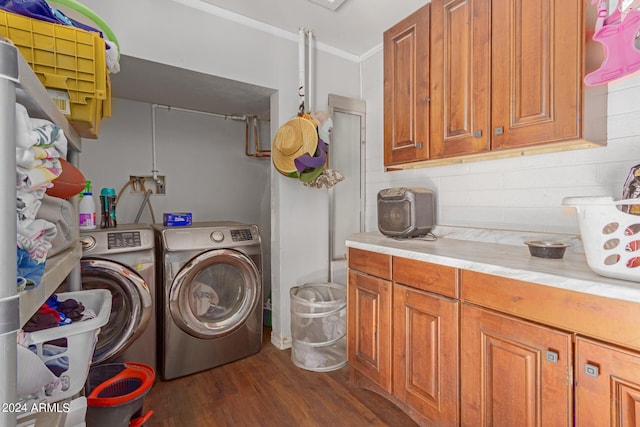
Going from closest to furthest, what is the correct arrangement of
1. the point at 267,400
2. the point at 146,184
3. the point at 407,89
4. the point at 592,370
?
the point at 592,370, the point at 267,400, the point at 407,89, the point at 146,184

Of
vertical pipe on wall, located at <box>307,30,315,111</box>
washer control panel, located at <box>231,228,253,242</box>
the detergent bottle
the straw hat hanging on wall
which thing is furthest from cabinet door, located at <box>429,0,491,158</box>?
the detergent bottle

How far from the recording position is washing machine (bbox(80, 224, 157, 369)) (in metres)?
1.82

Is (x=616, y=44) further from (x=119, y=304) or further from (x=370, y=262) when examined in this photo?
(x=119, y=304)

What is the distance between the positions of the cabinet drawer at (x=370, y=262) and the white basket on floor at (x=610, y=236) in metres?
0.89

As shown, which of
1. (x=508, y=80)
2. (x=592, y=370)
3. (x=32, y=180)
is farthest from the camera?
(x=508, y=80)

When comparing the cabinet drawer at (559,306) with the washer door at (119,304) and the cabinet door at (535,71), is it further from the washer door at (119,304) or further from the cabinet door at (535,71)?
the washer door at (119,304)

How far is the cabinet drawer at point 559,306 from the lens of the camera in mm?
917

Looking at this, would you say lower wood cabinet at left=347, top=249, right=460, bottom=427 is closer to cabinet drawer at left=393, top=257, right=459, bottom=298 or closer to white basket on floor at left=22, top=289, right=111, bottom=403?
cabinet drawer at left=393, top=257, right=459, bottom=298

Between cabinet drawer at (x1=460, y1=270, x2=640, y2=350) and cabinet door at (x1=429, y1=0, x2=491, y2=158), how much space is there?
75cm

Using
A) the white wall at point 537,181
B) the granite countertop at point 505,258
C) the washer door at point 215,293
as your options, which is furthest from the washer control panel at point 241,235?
the white wall at point 537,181

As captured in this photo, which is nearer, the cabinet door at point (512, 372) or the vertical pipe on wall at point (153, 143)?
the cabinet door at point (512, 372)

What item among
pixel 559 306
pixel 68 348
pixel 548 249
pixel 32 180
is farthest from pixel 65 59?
pixel 548 249

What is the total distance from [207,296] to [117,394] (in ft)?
2.58

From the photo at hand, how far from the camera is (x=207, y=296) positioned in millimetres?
2227
